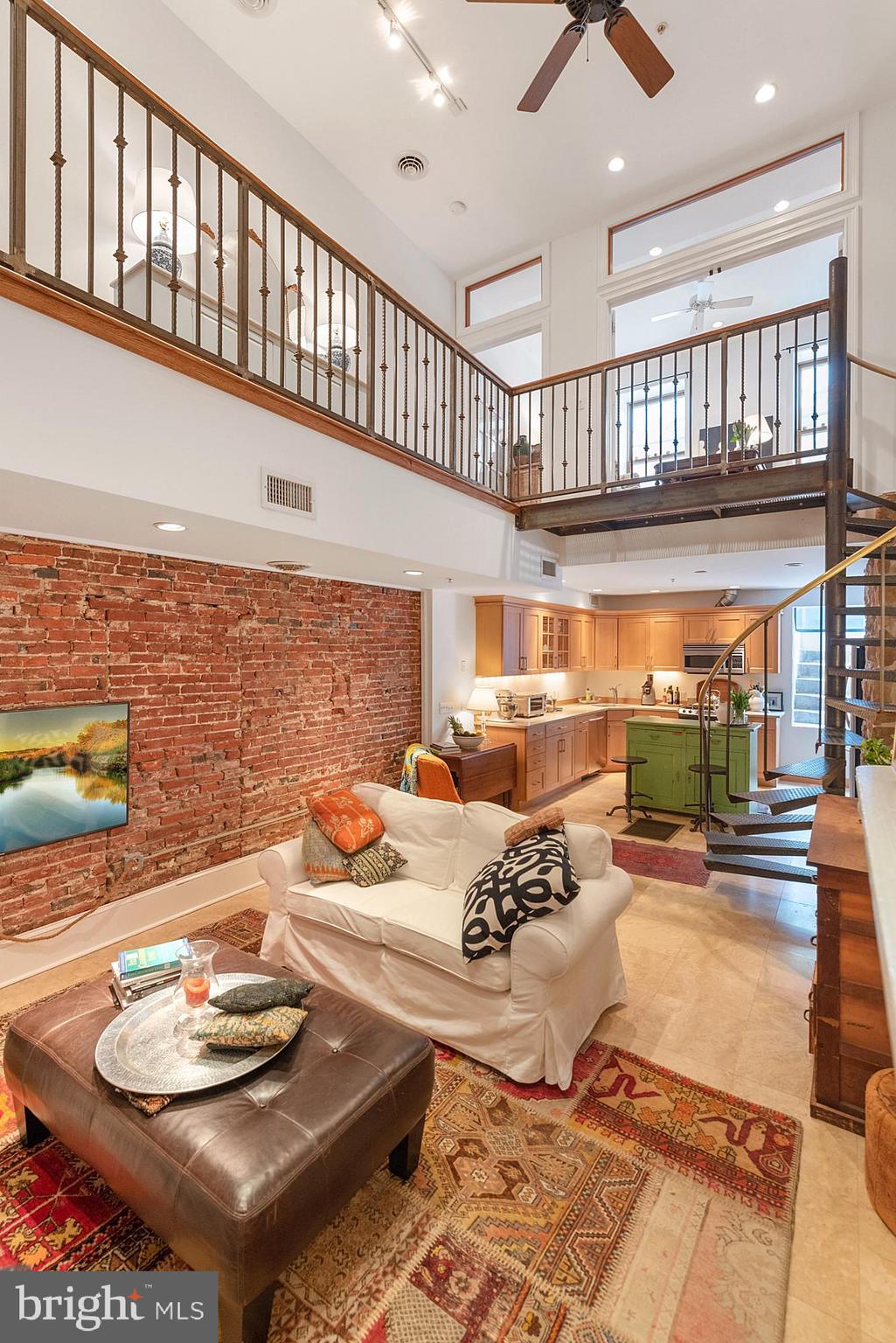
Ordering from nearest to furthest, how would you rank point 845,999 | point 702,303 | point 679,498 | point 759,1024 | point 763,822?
point 845,999
point 759,1024
point 763,822
point 679,498
point 702,303

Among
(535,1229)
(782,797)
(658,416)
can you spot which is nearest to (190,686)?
(535,1229)

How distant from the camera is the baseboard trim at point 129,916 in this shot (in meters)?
3.11

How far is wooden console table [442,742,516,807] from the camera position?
5.52 meters

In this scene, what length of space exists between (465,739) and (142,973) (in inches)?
154

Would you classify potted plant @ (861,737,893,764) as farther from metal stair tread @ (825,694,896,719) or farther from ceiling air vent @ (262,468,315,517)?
ceiling air vent @ (262,468,315,517)

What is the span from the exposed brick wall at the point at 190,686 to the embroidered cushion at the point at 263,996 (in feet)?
6.42

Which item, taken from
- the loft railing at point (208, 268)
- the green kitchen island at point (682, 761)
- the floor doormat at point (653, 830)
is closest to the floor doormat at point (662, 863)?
the floor doormat at point (653, 830)

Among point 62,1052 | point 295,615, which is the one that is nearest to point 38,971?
point 62,1052

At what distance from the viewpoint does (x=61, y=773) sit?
3244 millimetres

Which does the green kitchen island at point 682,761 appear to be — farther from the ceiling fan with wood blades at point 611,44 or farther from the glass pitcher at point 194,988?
the glass pitcher at point 194,988

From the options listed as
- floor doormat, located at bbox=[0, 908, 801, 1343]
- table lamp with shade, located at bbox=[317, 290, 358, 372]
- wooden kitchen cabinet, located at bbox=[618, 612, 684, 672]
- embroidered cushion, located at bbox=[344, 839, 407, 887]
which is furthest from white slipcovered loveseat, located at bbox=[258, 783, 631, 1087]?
wooden kitchen cabinet, located at bbox=[618, 612, 684, 672]

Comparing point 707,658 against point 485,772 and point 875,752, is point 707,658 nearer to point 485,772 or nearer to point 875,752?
point 485,772

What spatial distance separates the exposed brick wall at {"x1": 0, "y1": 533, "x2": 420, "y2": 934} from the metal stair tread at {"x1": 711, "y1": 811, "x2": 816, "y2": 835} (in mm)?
3048

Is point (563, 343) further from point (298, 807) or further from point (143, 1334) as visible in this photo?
point (143, 1334)
